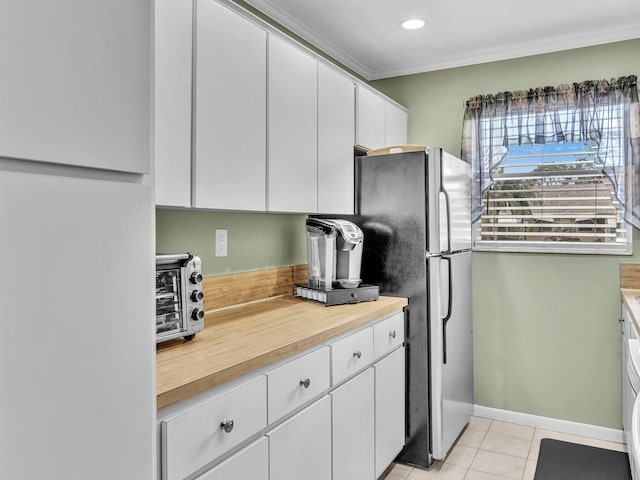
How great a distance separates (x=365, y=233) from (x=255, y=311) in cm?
86

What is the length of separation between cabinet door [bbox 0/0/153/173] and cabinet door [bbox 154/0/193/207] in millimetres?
664

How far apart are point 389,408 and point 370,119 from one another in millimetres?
1702

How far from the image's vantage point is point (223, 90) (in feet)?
6.22

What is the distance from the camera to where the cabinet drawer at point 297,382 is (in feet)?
5.27

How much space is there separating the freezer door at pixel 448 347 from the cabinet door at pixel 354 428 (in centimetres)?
54

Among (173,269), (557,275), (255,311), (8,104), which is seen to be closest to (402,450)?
(255,311)

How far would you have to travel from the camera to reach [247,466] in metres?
1.47

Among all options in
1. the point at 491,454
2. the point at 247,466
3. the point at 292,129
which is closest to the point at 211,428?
the point at 247,466

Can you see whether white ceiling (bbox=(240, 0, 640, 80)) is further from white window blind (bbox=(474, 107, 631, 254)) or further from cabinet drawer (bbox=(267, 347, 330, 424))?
cabinet drawer (bbox=(267, 347, 330, 424))

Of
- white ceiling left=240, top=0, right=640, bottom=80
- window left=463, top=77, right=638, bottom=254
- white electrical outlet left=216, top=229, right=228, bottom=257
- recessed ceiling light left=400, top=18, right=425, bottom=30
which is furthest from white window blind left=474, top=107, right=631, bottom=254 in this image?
white electrical outlet left=216, top=229, right=228, bottom=257

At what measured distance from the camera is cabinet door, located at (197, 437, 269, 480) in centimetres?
136

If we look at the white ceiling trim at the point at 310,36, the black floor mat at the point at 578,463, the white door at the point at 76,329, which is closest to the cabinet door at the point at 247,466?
the white door at the point at 76,329

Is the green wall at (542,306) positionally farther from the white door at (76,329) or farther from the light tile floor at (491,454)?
the white door at (76,329)

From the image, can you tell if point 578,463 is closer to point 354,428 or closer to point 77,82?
point 354,428
